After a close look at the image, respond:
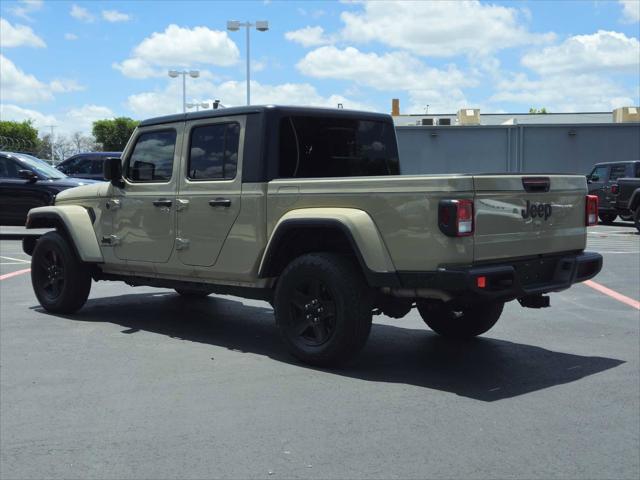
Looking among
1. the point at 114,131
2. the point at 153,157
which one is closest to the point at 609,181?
the point at 153,157

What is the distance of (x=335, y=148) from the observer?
6949mm

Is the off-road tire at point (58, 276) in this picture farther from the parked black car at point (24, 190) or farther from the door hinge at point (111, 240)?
the parked black car at point (24, 190)

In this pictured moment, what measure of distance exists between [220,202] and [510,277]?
247 cm

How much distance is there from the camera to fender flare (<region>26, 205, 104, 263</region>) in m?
7.91

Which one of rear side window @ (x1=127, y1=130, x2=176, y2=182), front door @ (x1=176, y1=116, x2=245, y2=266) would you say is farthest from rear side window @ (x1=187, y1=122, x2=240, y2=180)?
rear side window @ (x1=127, y1=130, x2=176, y2=182)

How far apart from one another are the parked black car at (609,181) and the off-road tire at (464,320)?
1647 cm

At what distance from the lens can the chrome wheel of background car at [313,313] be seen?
19.5ft

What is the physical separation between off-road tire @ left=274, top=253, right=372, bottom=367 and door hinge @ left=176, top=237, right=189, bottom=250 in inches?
45.6

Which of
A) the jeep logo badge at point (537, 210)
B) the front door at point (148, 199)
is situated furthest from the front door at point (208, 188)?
the jeep logo badge at point (537, 210)

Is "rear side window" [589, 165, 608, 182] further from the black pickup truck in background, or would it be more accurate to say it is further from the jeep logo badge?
the jeep logo badge

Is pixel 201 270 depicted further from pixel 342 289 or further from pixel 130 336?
pixel 342 289

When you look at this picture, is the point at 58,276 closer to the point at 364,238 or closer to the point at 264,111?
the point at 264,111

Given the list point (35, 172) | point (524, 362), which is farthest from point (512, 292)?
point (35, 172)

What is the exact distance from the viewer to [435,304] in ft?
19.3
